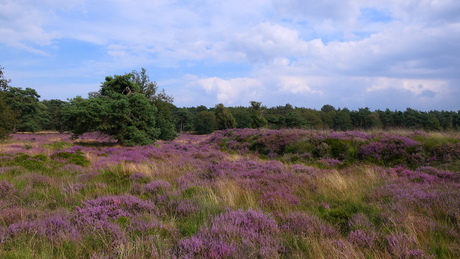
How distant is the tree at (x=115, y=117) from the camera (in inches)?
749

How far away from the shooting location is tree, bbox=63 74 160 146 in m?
19.0

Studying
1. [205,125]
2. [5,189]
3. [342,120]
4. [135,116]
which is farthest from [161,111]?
[342,120]

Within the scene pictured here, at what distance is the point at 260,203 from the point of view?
18.1 ft

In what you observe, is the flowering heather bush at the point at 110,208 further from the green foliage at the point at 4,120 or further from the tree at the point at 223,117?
the tree at the point at 223,117

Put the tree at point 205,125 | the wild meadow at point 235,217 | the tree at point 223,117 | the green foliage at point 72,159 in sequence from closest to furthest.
A: the wild meadow at point 235,217, the green foliage at point 72,159, the tree at point 223,117, the tree at point 205,125

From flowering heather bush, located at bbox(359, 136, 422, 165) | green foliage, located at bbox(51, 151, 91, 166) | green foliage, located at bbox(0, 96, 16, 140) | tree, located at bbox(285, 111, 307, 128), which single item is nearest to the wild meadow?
flowering heather bush, located at bbox(359, 136, 422, 165)

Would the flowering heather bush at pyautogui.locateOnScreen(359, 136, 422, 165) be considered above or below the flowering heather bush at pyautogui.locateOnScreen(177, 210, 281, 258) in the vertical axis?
above

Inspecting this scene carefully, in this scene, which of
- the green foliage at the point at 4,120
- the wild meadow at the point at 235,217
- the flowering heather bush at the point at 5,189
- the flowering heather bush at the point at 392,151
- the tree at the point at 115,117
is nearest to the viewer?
the wild meadow at the point at 235,217

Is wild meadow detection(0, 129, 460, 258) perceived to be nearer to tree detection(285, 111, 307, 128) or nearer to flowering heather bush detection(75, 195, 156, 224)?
flowering heather bush detection(75, 195, 156, 224)

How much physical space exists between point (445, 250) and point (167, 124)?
29.1m

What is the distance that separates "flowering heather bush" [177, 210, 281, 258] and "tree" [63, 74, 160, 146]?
A: 17128mm

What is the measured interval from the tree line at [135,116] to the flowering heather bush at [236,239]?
15.0m

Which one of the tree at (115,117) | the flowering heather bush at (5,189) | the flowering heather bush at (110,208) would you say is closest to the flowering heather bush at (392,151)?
the flowering heather bush at (110,208)

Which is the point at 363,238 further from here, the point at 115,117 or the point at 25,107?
the point at 25,107
